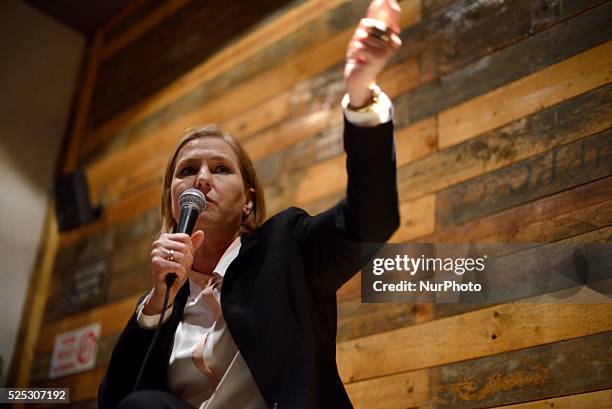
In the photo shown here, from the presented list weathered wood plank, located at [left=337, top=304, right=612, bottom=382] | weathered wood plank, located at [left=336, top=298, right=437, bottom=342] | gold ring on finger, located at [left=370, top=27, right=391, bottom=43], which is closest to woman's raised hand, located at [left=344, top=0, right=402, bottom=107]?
gold ring on finger, located at [left=370, top=27, right=391, bottom=43]

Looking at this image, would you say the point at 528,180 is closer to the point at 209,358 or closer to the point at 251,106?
the point at 209,358

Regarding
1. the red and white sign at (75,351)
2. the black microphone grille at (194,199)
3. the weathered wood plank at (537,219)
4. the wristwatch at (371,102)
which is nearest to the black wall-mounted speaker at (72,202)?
the red and white sign at (75,351)

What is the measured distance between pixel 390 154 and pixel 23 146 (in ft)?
9.70

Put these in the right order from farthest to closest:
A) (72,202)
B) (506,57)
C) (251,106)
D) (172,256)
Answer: (72,202) < (251,106) < (506,57) < (172,256)

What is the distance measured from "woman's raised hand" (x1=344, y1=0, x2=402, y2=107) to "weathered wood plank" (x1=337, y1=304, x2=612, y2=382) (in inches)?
35.1

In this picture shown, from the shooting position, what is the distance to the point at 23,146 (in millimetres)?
3676

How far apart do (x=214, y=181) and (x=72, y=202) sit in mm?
2173

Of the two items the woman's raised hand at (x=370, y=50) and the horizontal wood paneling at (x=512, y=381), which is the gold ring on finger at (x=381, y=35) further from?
the horizontal wood paneling at (x=512, y=381)

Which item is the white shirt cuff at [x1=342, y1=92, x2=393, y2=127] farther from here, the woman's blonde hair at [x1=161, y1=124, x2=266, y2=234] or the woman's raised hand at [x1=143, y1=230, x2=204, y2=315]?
the woman's blonde hair at [x1=161, y1=124, x2=266, y2=234]

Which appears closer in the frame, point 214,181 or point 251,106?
point 214,181

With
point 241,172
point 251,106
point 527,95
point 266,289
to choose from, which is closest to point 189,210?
point 266,289

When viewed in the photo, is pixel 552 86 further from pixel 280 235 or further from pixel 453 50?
pixel 280 235

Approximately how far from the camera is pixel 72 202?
3.53 metres

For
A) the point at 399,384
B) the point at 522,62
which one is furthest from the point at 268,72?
the point at 399,384
